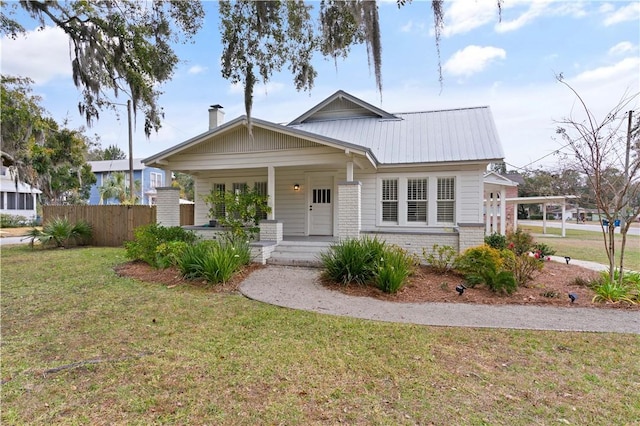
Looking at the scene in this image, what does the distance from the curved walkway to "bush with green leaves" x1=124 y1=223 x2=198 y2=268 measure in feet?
11.8

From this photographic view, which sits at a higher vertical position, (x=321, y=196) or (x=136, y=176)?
(x=136, y=176)

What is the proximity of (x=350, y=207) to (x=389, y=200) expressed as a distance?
2.09 metres

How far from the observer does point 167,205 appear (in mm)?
11062

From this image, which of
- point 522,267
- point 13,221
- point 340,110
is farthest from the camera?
point 13,221

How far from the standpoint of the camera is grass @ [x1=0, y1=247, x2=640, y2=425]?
261 cm

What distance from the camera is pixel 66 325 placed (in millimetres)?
4566

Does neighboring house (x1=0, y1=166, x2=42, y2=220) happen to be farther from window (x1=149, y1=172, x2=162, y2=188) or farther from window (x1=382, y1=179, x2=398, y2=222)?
window (x1=382, y1=179, x2=398, y2=222)

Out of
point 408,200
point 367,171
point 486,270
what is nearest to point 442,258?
point 486,270

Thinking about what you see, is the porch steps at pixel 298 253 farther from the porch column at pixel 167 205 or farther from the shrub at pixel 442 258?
the porch column at pixel 167 205

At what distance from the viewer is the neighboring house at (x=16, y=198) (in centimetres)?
2617

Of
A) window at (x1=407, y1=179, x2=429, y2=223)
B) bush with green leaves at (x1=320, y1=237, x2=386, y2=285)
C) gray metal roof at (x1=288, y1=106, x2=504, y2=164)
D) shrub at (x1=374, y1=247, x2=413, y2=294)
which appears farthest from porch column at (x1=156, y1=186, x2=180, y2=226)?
window at (x1=407, y1=179, x2=429, y2=223)

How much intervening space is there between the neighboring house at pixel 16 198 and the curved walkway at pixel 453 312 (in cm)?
2925

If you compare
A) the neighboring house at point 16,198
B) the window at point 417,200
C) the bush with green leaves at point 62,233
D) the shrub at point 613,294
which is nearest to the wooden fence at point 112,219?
the bush with green leaves at point 62,233

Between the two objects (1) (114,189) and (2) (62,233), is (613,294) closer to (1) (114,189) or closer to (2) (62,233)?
(2) (62,233)
